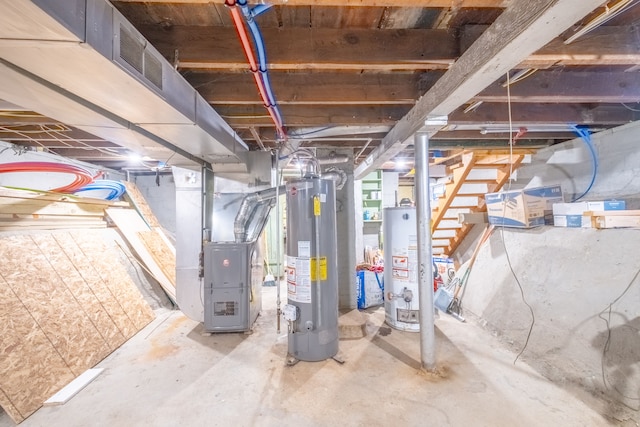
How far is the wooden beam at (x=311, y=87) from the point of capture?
2.01 meters

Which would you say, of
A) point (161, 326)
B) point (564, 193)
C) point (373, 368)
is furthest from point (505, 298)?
point (161, 326)

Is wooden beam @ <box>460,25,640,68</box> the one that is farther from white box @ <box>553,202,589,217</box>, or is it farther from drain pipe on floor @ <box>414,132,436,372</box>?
white box @ <box>553,202,589,217</box>

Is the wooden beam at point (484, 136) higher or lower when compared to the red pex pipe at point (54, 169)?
higher

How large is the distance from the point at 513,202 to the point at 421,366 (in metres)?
2.06

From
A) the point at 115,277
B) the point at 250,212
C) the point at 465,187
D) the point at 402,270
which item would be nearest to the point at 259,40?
the point at 250,212

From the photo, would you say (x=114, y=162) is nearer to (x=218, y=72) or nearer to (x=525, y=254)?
(x=218, y=72)

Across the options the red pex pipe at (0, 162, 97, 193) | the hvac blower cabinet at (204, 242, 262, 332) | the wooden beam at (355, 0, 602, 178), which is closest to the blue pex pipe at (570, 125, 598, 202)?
the wooden beam at (355, 0, 602, 178)

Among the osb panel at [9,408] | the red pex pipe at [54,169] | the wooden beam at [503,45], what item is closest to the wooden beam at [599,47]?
the wooden beam at [503,45]

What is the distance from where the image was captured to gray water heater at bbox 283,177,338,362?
2.40 meters

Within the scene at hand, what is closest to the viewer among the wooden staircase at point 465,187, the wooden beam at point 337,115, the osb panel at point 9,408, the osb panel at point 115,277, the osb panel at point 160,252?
the osb panel at point 9,408

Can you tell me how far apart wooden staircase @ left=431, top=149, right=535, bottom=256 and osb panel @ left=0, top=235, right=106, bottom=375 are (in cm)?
444

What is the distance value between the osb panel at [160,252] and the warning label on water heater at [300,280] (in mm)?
2353

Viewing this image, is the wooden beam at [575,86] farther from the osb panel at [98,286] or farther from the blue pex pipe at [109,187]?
the blue pex pipe at [109,187]

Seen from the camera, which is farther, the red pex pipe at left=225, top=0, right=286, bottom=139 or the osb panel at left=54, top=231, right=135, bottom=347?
the osb panel at left=54, top=231, right=135, bottom=347
